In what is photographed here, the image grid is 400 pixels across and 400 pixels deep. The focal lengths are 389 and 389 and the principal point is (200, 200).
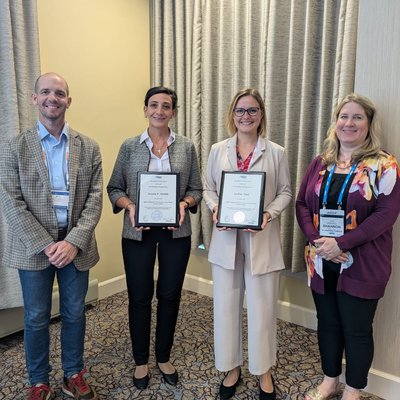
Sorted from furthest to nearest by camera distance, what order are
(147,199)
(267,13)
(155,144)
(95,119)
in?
1. (95,119)
2. (267,13)
3. (155,144)
4. (147,199)

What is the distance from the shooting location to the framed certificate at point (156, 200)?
2.04 m

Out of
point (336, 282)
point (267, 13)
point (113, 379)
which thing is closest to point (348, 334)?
point (336, 282)

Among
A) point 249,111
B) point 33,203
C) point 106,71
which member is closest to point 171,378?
point 33,203

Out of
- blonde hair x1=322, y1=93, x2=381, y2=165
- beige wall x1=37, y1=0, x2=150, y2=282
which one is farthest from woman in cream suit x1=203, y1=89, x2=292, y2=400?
beige wall x1=37, y1=0, x2=150, y2=282

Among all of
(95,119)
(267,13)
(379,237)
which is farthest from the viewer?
(95,119)

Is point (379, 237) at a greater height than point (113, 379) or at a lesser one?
greater

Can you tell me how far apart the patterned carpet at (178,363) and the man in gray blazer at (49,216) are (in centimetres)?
27

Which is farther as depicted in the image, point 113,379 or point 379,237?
point 113,379

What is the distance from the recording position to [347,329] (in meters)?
1.95

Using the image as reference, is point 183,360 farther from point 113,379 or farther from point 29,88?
point 29,88

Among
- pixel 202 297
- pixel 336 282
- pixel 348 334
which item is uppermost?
pixel 336 282

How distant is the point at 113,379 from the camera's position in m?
2.36

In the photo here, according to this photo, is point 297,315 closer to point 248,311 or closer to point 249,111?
point 248,311

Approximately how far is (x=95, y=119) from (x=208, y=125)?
0.97 m
